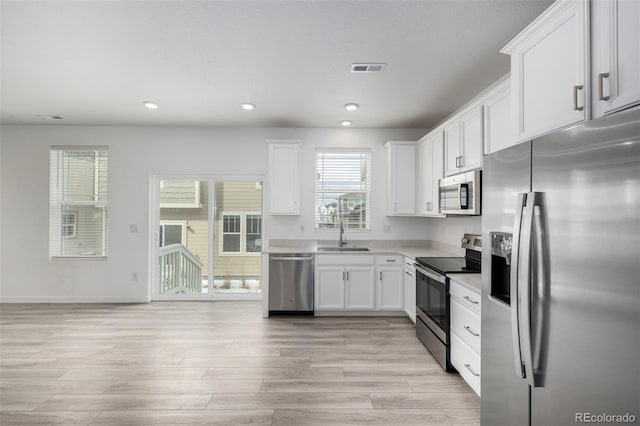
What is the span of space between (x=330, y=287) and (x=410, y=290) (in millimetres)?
1017

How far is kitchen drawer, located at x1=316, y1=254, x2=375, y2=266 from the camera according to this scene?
4.53 m

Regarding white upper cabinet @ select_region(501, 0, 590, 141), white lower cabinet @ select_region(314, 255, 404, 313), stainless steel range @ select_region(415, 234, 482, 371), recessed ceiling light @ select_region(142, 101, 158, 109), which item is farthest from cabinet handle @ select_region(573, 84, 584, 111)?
recessed ceiling light @ select_region(142, 101, 158, 109)

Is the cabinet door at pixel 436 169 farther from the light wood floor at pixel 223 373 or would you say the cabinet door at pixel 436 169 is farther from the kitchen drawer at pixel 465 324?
the light wood floor at pixel 223 373

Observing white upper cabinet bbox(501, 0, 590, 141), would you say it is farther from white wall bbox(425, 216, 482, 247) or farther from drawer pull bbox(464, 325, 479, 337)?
white wall bbox(425, 216, 482, 247)

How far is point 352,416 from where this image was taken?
2309mm

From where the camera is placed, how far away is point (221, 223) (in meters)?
5.37

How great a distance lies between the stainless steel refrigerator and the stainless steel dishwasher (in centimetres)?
299

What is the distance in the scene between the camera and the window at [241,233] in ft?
17.6

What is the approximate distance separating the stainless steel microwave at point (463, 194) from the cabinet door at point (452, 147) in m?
0.20

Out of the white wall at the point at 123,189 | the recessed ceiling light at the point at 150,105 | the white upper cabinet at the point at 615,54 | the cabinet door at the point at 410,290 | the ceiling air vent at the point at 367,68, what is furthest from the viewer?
the white wall at the point at 123,189

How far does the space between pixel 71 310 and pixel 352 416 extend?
14.6 ft

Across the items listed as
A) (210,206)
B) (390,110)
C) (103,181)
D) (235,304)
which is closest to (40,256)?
(103,181)

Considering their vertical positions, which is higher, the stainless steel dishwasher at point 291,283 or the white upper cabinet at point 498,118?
the white upper cabinet at point 498,118

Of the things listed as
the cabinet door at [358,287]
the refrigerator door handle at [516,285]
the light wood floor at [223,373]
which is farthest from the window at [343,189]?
the refrigerator door handle at [516,285]
